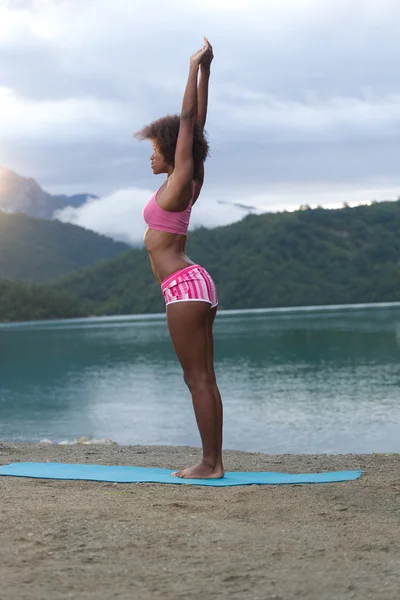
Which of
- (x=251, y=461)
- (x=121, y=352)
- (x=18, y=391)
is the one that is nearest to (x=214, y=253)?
(x=121, y=352)

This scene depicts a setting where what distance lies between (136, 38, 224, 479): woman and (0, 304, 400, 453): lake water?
11.4 m

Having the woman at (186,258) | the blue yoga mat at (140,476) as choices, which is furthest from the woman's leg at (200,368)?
the blue yoga mat at (140,476)

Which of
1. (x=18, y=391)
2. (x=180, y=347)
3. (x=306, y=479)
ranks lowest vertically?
(x=18, y=391)

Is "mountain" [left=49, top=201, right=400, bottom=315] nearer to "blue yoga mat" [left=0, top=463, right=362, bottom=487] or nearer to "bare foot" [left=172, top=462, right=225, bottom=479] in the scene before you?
"blue yoga mat" [left=0, top=463, right=362, bottom=487]

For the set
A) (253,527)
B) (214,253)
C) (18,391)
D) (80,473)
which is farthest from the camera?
(214,253)

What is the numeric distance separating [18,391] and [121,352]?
83.0 feet

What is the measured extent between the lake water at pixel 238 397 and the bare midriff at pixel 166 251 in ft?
38.3

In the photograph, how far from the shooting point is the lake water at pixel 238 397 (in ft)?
62.4

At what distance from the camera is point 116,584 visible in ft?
9.21

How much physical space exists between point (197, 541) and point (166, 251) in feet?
7.11

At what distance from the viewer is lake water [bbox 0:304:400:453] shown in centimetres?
1902

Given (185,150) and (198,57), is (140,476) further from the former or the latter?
(198,57)

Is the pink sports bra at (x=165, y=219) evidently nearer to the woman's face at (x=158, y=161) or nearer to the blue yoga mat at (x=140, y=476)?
the woman's face at (x=158, y=161)

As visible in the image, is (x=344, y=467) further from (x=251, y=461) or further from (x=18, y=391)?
(x=18, y=391)
